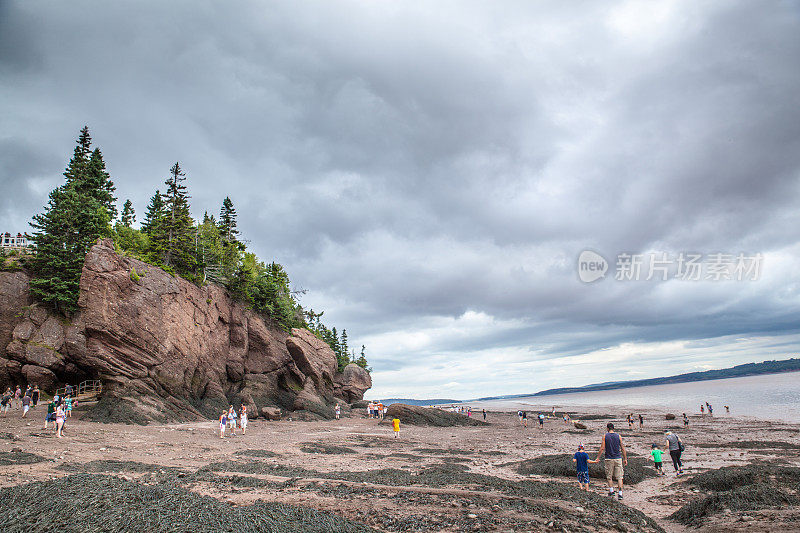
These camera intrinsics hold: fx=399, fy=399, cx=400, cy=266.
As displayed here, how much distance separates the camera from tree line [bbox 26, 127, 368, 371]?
3441 centimetres

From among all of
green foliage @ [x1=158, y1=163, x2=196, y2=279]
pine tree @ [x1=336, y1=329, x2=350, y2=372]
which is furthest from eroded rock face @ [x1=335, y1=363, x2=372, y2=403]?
green foliage @ [x1=158, y1=163, x2=196, y2=279]

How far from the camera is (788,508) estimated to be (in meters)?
10.4

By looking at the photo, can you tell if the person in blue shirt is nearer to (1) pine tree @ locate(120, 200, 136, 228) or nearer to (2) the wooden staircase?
(2) the wooden staircase

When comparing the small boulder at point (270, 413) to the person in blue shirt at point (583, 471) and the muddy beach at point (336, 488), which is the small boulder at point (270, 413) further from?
the person in blue shirt at point (583, 471)

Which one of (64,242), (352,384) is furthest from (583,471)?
(352,384)

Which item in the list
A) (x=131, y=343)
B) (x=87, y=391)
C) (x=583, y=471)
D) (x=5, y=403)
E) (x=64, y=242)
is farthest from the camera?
(x=64, y=242)

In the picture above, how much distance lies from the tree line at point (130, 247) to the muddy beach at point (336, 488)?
13605 mm

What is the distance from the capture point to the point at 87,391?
3183cm

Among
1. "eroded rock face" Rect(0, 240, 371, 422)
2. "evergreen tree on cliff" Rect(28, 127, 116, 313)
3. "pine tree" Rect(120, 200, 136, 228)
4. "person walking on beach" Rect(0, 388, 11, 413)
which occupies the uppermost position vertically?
"pine tree" Rect(120, 200, 136, 228)

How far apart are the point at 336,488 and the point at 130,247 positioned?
43599 mm

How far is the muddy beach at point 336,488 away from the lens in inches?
332

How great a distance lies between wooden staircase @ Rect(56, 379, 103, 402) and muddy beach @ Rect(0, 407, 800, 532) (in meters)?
4.59

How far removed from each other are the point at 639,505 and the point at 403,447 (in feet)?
54.4

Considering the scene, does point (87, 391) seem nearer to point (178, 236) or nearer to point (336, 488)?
point (178, 236)
